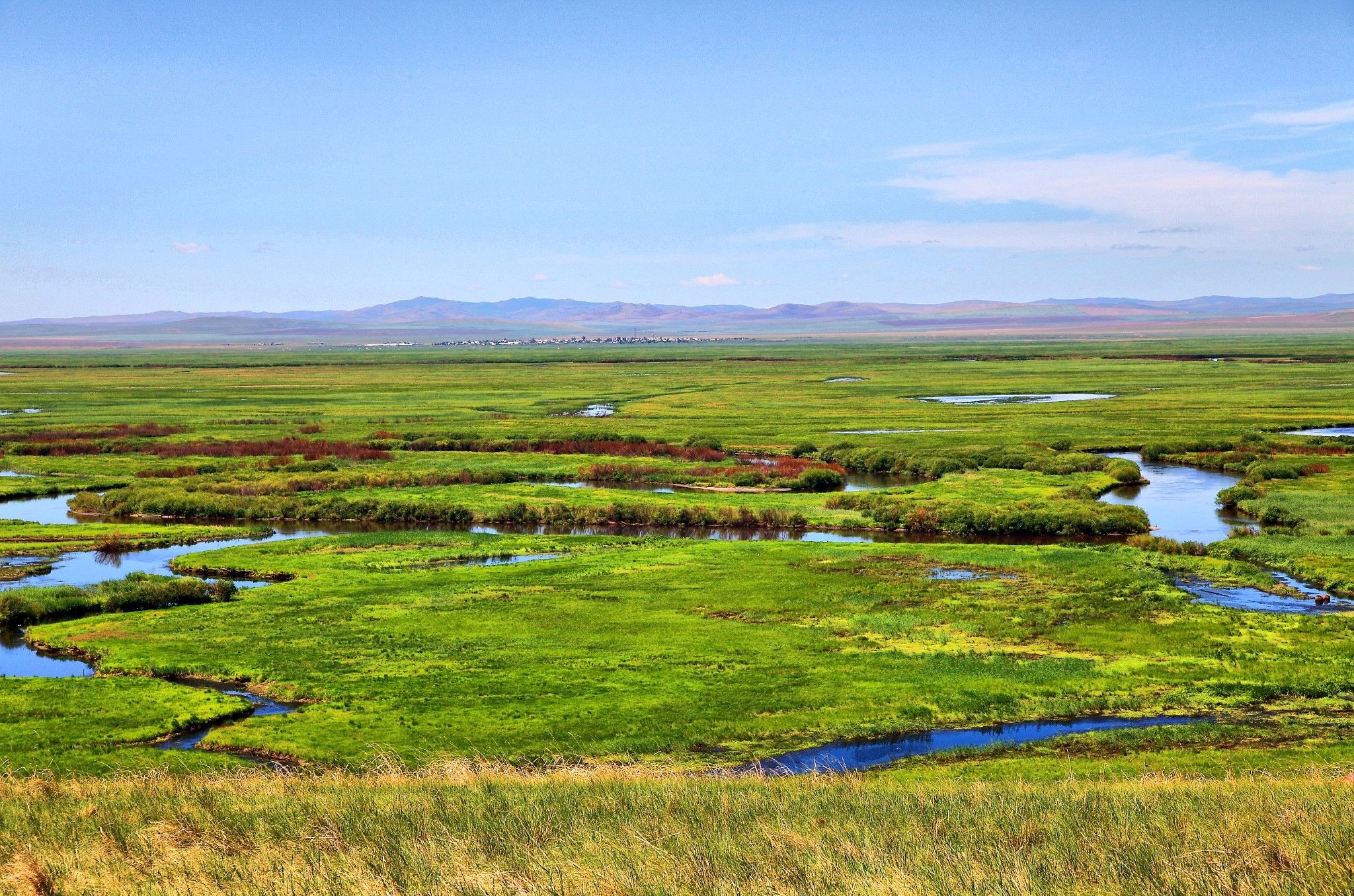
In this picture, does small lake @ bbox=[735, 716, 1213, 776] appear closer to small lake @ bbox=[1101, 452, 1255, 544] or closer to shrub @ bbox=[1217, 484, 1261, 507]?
small lake @ bbox=[1101, 452, 1255, 544]

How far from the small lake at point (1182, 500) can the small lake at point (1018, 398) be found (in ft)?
119

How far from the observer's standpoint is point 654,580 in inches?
1368

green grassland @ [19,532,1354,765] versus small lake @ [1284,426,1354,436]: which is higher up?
small lake @ [1284,426,1354,436]

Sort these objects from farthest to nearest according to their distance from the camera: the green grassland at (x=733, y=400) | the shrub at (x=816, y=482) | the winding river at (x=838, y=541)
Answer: the green grassland at (x=733, y=400), the shrub at (x=816, y=482), the winding river at (x=838, y=541)

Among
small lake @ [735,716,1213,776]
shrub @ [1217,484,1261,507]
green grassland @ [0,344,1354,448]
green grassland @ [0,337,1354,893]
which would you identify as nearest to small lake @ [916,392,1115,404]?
green grassland @ [0,344,1354,448]

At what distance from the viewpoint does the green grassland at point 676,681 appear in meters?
11.8

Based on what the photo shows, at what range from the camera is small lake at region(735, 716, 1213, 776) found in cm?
2006

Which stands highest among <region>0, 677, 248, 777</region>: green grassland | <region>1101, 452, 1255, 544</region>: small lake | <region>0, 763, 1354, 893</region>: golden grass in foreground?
<region>0, 763, 1354, 893</region>: golden grass in foreground

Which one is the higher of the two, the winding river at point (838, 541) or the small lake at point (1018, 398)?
the small lake at point (1018, 398)

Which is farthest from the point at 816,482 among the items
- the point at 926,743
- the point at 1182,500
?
the point at 926,743

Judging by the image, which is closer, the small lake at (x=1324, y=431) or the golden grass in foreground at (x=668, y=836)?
the golden grass in foreground at (x=668, y=836)

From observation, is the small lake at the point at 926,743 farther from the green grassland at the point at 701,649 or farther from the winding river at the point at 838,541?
the green grassland at the point at 701,649

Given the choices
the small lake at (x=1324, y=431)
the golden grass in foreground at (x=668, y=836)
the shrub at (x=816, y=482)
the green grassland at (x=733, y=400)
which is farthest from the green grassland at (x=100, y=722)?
the small lake at (x=1324, y=431)

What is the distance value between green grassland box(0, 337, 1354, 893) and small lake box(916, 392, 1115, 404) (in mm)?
32155
